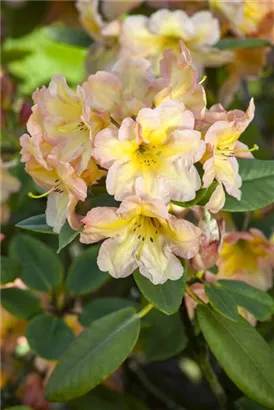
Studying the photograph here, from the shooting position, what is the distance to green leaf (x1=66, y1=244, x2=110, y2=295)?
1.14 meters

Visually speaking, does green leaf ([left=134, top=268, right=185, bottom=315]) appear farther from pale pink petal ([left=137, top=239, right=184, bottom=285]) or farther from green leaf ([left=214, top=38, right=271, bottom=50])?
green leaf ([left=214, top=38, right=271, bottom=50])

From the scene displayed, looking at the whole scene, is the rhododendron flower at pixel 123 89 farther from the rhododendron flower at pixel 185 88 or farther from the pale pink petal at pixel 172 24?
the pale pink petal at pixel 172 24

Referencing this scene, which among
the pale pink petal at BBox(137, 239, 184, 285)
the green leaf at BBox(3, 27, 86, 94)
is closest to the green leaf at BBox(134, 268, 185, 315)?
the pale pink petal at BBox(137, 239, 184, 285)

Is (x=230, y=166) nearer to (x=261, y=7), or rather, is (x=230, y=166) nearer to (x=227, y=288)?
(x=227, y=288)

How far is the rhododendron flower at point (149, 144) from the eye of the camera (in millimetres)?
832

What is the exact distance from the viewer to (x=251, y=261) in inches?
42.6

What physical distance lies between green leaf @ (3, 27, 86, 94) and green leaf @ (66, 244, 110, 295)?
2.60ft

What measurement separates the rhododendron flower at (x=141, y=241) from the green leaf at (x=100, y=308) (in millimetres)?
244

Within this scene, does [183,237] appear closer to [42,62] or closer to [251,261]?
[251,261]

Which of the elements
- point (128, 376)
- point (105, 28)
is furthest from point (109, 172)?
point (128, 376)

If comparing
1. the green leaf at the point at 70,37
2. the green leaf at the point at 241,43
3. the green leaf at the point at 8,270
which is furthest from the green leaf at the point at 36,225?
the green leaf at the point at 70,37

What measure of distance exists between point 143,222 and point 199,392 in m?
0.63

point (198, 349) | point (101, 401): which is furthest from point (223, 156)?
point (101, 401)

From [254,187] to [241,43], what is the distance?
415 mm
